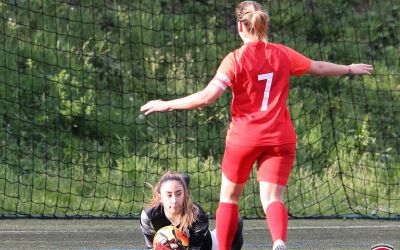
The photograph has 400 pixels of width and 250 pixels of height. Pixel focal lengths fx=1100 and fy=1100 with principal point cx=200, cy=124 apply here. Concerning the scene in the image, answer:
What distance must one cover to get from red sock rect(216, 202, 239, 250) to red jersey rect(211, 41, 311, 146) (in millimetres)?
416

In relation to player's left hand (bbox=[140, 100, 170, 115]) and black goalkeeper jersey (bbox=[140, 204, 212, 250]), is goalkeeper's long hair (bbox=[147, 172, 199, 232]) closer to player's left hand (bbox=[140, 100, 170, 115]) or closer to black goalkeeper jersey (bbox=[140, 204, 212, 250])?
black goalkeeper jersey (bbox=[140, 204, 212, 250])

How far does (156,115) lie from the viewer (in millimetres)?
12195

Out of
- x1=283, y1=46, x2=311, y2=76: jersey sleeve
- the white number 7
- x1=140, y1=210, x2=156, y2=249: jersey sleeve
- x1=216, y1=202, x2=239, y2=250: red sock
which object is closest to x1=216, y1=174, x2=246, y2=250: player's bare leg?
x1=216, y1=202, x2=239, y2=250: red sock

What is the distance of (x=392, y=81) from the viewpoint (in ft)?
44.1

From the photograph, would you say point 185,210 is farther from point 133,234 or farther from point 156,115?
point 156,115

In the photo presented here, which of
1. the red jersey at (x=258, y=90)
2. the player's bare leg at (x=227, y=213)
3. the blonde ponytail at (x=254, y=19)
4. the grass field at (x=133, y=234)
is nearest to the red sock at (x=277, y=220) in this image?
the player's bare leg at (x=227, y=213)

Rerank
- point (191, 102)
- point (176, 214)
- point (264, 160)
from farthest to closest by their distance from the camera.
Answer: point (176, 214), point (264, 160), point (191, 102)

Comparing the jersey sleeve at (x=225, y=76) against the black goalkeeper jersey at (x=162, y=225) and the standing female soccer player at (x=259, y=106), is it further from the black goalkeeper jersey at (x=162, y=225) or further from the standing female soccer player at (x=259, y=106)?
the black goalkeeper jersey at (x=162, y=225)

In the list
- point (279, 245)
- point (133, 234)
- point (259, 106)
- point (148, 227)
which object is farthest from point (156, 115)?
point (279, 245)

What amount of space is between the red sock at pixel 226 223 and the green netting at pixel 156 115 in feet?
11.4

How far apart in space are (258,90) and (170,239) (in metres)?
0.99

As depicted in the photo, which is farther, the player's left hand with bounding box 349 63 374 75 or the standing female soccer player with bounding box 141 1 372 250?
the player's left hand with bounding box 349 63 374 75

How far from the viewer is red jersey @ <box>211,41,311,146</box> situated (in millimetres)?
6066

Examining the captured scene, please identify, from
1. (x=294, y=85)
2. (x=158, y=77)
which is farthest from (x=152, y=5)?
(x=294, y=85)
